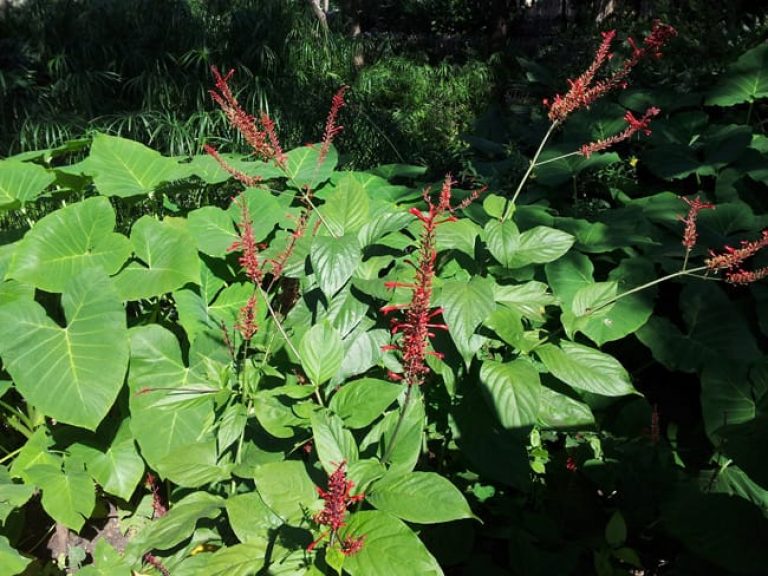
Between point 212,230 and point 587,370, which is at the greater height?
point 212,230

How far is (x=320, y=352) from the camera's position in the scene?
1.52m

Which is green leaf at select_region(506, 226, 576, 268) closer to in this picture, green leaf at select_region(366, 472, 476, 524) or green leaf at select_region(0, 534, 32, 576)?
green leaf at select_region(366, 472, 476, 524)

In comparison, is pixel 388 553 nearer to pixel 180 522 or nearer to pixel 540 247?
pixel 180 522

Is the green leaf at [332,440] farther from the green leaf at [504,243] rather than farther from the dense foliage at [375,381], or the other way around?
the green leaf at [504,243]

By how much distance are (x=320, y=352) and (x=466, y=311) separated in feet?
1.15

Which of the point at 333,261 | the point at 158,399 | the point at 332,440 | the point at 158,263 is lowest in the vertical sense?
the point at 158,399

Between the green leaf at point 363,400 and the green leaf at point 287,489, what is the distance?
15cm

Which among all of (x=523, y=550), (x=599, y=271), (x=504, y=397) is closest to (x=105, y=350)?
(x=504, y=397)

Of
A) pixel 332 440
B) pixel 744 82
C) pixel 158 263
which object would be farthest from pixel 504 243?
pixel 744 82

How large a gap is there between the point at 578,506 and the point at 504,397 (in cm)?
45

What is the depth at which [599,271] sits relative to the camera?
7.66ft

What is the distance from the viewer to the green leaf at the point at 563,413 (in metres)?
1.68

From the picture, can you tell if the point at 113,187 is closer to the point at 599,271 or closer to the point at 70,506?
the point at 70,506

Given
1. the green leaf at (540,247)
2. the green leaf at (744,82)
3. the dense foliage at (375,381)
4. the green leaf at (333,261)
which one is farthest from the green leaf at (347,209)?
the green leaf at (744,82)
